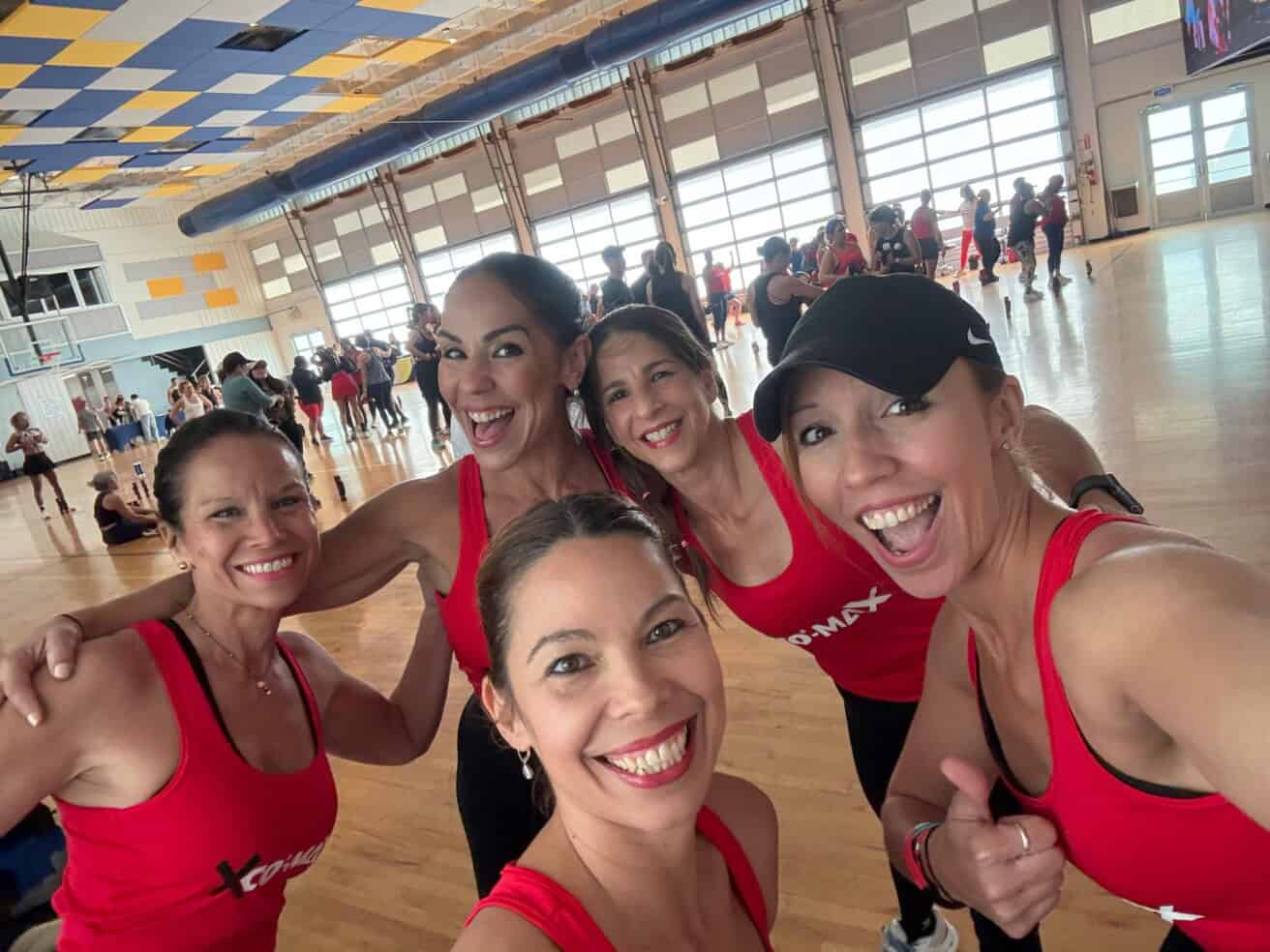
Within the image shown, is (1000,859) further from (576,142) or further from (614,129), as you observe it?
(576,142)

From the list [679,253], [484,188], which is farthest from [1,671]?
[484,188]

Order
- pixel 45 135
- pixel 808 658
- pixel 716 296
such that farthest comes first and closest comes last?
pixel 716 296 < pixel 45 135 < pixel 808 658

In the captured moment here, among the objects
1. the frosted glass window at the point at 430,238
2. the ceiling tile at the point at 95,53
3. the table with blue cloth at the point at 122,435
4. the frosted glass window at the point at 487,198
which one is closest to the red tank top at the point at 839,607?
the ceiling tile at the point at 95,53

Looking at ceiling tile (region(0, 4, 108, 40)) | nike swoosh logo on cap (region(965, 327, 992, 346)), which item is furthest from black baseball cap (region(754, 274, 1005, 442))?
ceiling tile (region(0, 4, 108, 40))

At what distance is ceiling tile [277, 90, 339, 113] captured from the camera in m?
15.1

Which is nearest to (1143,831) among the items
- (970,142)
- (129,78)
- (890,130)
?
(129,78)

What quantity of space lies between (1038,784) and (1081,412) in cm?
526

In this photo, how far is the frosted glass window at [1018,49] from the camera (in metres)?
15.3

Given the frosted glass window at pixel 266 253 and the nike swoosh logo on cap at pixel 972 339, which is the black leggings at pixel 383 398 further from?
the frosted glass window at pixel 266 253

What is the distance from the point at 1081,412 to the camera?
5.70 metres

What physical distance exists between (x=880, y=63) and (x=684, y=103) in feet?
14.9

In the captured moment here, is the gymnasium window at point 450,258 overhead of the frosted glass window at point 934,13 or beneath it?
beneath

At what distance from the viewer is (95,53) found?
10688mm

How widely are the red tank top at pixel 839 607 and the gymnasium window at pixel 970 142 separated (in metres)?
17.5
